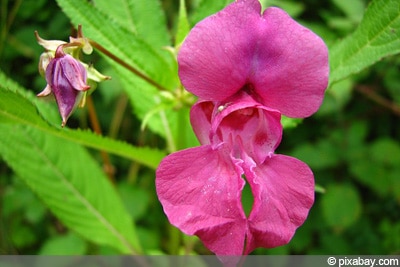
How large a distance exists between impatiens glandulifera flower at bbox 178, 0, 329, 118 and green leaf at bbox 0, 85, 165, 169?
0.29m

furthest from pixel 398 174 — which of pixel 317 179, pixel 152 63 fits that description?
pixel 152 63

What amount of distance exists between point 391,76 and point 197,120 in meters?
1.34

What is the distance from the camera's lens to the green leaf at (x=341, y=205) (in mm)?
1830

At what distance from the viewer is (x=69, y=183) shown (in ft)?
4.66

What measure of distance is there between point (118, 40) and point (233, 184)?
0.45 metres

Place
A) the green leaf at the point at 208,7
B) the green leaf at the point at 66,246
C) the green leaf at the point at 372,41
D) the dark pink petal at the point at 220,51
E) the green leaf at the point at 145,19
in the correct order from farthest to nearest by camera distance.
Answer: the green leaf at the point at 66,246 < the green leaf at the point at 145,19 < the green leaf at the point at 208,7 < the green leaf at the point at 372,41 < the dark pink petal at the point at 220,51

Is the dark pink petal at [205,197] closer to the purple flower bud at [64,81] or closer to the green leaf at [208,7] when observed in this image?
the purple flower bud at [64,81]

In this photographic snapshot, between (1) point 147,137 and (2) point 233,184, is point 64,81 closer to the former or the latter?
(2) point 233,184

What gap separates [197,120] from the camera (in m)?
0.89

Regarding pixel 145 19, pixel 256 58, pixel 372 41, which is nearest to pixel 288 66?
pixel 256 58

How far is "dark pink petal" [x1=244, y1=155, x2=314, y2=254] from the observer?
31.8 inches

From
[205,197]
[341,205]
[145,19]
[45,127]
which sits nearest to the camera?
[205,197]

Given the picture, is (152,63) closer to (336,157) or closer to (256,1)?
(256,1)

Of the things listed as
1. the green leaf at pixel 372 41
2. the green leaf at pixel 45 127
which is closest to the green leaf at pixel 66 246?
the green leaf at pixel 45 127
